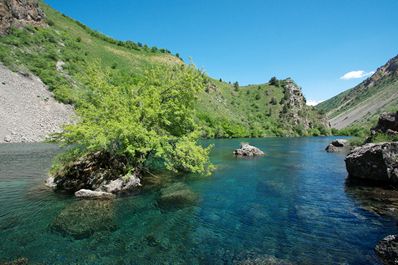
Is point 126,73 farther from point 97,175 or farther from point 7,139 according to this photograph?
point 97,175

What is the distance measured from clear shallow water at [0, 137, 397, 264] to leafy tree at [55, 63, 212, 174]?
386 cm

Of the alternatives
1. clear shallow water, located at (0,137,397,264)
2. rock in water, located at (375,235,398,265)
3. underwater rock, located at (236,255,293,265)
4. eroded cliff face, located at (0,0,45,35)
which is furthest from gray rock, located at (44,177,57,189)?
eroded cliff face, located at (0,0,45,35)

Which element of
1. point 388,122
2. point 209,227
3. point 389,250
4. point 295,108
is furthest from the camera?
point 295,108

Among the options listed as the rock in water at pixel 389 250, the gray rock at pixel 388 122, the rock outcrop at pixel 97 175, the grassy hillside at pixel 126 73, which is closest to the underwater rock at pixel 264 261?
the rock in water at pixel 389 250

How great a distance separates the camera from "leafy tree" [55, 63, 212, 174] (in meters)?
24.3

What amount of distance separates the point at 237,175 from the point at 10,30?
99.4 m

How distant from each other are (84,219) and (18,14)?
111557 mm

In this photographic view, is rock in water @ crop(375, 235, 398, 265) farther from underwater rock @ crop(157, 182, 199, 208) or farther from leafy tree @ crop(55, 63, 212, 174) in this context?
leafy tree @ crop(55, 63, 212, 174)

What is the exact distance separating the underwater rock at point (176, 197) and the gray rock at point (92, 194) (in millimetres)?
4309

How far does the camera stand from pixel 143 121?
28.0 m

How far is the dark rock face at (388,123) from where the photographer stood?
39.0 m

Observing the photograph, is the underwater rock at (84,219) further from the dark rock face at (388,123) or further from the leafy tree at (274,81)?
the leafy tree at (274,81)

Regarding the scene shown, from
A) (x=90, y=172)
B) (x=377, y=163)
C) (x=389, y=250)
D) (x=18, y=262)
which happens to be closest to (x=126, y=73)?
(x=90, y=172)

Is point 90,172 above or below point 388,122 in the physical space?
below
